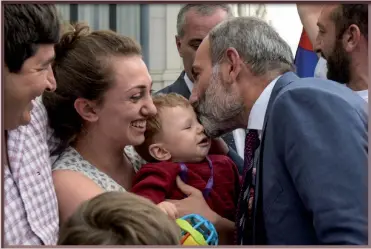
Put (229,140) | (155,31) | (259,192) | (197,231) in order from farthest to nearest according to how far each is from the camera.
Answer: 1. (155,31)
2. (229,140)
3. (197,231)
4. (259,192)

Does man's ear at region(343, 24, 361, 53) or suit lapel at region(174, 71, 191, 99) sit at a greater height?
man's ear at region(343, 24, 361, 53)

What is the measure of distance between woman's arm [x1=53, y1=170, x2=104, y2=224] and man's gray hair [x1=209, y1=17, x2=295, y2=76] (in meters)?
0.61

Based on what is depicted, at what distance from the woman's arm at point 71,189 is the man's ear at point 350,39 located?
914mm

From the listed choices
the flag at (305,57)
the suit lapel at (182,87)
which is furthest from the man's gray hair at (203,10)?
the flag at (305,57)

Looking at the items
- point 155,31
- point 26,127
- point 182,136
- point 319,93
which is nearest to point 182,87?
point 182,136

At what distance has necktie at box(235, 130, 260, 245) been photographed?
2123 mm

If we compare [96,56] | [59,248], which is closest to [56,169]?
[96,56]

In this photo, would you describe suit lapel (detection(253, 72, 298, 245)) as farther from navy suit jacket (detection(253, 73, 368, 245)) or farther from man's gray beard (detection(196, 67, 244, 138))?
man's gray beard (detection(196, 67, 244, 138))

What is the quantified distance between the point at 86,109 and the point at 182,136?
0.38 meters

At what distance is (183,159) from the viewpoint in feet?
8.28

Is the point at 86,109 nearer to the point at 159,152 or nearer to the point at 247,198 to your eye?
the point at 159,152

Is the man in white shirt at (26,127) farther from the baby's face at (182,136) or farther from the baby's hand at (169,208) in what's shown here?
the baby's face at (182,136)

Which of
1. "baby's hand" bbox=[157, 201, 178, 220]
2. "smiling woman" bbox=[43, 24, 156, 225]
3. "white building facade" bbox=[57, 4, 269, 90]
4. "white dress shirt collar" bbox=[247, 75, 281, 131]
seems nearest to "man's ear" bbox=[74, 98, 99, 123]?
"smiling woman" bbox=[43, 24, 156, 225]

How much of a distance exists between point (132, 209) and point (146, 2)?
22.7 inches
